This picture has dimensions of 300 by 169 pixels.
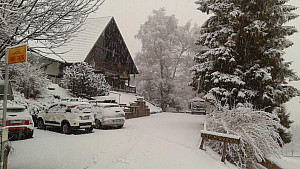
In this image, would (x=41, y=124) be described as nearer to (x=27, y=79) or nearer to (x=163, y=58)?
(x=27, y=79)

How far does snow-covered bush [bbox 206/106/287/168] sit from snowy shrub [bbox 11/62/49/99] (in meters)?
12.8

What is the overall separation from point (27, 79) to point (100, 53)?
13.5 m

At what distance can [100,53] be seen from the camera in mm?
29031

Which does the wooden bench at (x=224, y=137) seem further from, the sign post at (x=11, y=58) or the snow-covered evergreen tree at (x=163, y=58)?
the snow-covered evergreen tree at (x=163, y=58)

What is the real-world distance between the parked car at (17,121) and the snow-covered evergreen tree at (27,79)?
7.42 m

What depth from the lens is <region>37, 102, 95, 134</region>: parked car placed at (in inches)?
440

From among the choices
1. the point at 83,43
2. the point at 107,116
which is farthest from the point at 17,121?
the point at 83,43

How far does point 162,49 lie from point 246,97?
86.9 feet

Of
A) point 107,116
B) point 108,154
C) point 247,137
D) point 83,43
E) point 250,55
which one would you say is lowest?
point 108,154

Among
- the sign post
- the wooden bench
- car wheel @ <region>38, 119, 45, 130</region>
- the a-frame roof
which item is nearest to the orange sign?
the sign post

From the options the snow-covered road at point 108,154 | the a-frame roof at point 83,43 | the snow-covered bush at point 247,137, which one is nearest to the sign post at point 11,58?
the snow-covered road at point 108,154

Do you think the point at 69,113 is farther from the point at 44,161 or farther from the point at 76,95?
the point at 76,95

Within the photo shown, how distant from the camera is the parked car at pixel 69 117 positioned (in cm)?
1119

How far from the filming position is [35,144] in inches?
336
